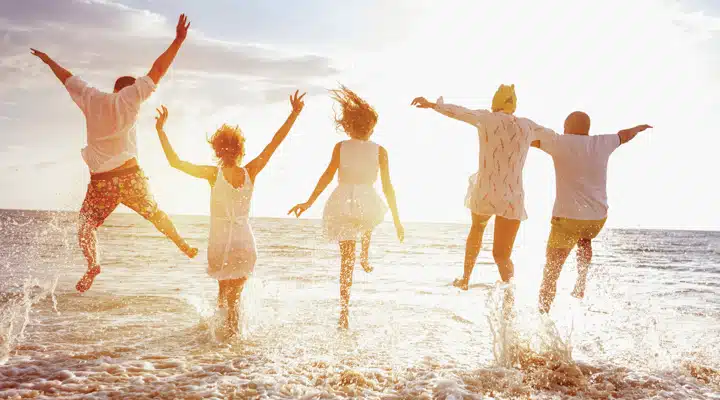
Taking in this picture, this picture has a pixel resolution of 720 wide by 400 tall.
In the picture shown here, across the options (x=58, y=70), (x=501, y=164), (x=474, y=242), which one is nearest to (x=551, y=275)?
(x=474, y=242)

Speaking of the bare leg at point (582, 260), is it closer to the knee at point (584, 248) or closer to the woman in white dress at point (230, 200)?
the knee at point (584, 248)

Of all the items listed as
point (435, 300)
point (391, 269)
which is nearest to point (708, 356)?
point (435, 300)

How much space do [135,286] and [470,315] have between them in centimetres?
572

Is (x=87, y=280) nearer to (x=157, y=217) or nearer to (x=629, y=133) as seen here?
(x=157, y=217)

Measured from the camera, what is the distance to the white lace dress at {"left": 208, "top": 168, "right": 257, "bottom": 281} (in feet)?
17.5

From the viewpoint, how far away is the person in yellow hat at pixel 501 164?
554cm

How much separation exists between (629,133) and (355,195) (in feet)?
9.77

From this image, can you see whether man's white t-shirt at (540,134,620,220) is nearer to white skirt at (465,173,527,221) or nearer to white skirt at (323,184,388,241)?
white skirt at (465,173,527,221)

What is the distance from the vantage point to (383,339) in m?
6.02

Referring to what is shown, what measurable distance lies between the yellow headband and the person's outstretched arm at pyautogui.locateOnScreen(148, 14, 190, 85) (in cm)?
321

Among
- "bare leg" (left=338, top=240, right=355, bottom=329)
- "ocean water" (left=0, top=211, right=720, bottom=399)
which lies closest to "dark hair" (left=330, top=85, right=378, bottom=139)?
"bare leg" (left=338, top=240, right=355, bottom=329)

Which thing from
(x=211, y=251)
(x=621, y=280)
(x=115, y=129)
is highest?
(x=115, y=129)

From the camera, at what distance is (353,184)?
19.9ft

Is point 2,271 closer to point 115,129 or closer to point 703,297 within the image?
point 115,129
